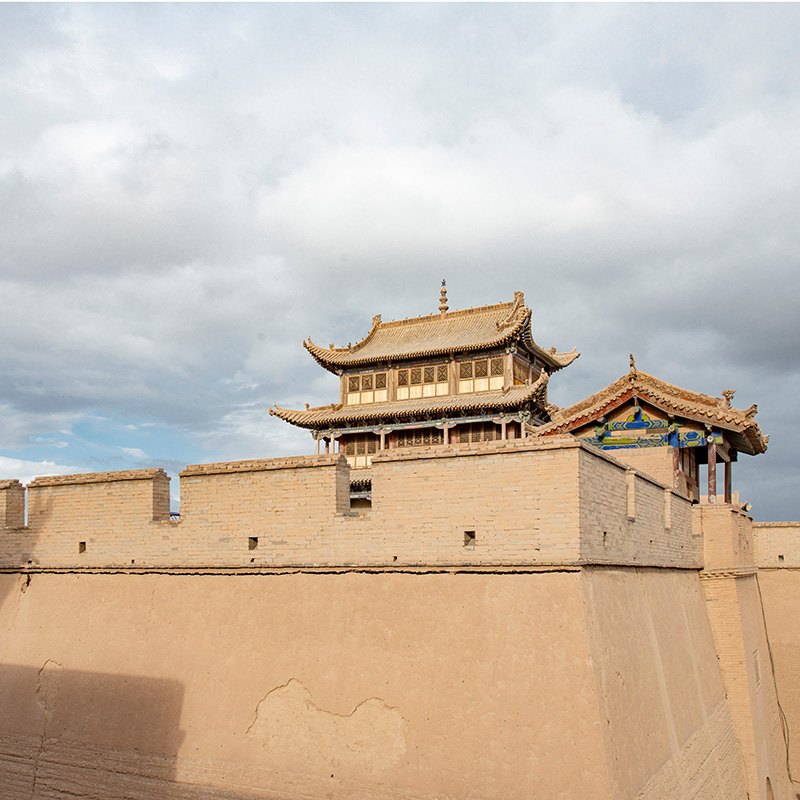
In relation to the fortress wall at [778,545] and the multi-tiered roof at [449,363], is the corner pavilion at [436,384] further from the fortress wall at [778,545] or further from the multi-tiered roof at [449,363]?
the fortress wall at [778,545]

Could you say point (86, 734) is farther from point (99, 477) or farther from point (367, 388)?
point (367, 388)

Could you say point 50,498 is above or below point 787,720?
above

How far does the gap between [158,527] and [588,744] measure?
6.20 m

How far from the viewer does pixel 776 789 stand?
13.4 meters

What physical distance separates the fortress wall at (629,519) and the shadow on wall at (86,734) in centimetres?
548

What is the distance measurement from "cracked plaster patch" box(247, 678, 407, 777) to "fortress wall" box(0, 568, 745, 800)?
17 mm

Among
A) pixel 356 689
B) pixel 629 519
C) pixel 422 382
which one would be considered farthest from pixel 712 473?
pixel 422 382

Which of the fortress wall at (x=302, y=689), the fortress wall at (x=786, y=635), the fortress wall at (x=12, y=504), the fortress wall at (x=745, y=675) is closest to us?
the fortress wall at (x=302, y=689)

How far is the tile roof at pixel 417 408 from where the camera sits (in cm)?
2402

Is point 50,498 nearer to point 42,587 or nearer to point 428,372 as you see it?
point 42,587

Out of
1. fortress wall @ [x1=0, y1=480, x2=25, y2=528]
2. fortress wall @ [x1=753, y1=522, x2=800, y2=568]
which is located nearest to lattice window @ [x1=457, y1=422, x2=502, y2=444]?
fortress wall @ [x1=753, y1=522, x2=800, y2=568]

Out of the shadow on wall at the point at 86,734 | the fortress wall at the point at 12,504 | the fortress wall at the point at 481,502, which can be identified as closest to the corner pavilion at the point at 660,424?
the fortress wall at the point at 481,502

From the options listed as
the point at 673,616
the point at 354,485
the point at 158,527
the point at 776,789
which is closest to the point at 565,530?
the point at 673,616

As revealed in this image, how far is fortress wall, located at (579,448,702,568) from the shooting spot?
316 inches
